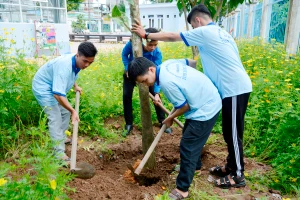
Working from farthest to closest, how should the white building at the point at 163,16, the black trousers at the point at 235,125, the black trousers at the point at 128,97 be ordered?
the white building at the point at 163,16, the black trousers at the point at 128,97, the black trousers at the point at 235,125

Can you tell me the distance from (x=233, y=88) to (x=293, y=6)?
492cm

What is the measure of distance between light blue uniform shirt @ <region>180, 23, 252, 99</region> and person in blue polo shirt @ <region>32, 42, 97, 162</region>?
104 centimetres

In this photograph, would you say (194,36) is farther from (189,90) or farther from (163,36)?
(189,90)

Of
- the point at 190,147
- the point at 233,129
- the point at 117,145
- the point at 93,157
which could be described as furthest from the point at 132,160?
the point at 233,129

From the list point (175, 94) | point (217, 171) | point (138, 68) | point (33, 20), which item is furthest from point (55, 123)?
point (33, 20)

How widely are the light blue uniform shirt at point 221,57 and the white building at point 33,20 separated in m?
7.74

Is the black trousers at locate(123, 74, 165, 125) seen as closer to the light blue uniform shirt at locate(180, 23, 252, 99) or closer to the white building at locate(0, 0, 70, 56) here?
the light blue uniform shirt at locate(180, 23, 252, 99)

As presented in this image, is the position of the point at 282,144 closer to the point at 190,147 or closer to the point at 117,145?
the point at 190,147

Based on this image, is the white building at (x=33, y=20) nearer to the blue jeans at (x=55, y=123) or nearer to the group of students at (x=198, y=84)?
the blue jeans at (x=55, y=123)

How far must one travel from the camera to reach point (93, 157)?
318 cm

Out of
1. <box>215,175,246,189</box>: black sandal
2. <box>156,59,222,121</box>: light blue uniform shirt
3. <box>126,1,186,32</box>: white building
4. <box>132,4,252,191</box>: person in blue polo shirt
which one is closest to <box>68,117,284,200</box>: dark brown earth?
<box>215,175,246,189</box>: black sandal

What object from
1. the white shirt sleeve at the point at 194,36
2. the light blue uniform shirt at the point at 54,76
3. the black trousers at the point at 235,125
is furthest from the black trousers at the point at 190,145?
the light blue uniform shirt at the point at 54,76

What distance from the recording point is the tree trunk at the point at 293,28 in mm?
5930

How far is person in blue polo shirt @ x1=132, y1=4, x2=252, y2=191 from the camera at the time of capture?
7.50ft
